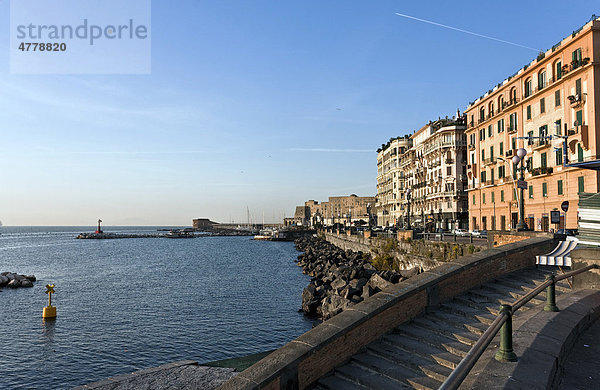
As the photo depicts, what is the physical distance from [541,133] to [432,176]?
1153 inches

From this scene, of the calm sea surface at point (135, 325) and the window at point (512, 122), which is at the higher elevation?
the window at point (512, 122)

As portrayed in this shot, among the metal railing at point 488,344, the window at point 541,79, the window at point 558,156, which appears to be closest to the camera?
the metal railing at point 488,344

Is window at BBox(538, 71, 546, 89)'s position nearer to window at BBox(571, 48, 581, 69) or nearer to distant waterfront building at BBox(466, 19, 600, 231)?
distant waterfront building at BBox(466, 19, 600, 231)

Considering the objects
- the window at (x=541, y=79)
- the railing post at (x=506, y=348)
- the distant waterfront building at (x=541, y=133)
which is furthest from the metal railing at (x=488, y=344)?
the window at (x=541, y=79)

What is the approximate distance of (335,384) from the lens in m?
6.62

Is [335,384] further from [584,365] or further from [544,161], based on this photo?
[544,161]

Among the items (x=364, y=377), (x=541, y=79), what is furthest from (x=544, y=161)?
(x=364, y=377)

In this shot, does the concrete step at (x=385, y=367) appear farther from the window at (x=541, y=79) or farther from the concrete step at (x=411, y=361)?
the window at (x=541, y=79)

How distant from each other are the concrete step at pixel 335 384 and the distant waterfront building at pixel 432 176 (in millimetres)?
49708

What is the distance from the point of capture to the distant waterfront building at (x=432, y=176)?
60812 mm

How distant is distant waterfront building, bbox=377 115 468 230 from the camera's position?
200ft

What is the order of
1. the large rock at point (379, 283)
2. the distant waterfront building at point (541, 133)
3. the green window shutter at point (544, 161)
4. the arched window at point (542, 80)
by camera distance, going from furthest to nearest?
the arched window at point (542, 80) < the green window shutter at point (544, 161) < the distant waterfront building at point (541, 133) < the large rock at point (379, 283)

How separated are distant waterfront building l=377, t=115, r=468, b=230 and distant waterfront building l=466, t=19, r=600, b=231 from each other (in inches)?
310

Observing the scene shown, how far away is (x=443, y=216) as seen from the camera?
63.0 m
